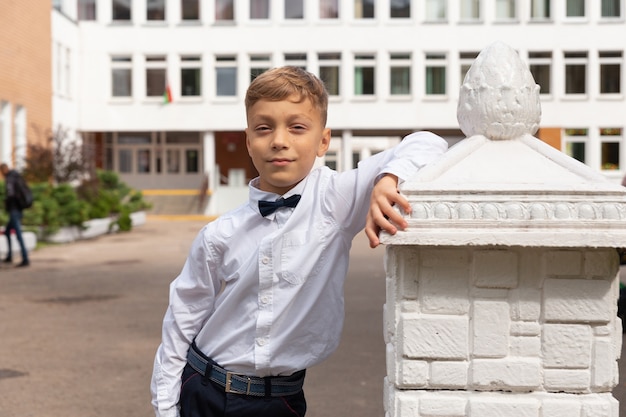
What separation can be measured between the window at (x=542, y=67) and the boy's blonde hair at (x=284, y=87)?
121ft

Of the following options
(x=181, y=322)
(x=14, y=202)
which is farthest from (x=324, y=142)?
(x=14, y=202)

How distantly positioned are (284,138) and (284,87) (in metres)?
0.14

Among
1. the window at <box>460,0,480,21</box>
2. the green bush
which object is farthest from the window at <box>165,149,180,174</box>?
the green bush

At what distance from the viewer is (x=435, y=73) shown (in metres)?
37.9

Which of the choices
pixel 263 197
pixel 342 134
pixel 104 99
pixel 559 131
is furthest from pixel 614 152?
pixel 263 197

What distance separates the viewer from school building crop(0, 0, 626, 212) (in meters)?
37.6

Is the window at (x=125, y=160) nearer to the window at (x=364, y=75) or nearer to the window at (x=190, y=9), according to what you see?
the window at (x=190, y=9)

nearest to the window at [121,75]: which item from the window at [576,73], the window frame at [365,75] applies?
the window frame at [365,75]

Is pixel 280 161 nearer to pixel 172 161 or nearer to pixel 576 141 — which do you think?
pixel 576 141

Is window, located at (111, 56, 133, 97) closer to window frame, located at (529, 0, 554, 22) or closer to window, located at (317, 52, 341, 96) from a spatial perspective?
window, located at (317, 52, 341, 96)

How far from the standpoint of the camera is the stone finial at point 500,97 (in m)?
2.39

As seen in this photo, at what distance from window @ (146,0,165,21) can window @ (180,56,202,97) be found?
2168 mm

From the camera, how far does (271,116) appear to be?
2.54 meters

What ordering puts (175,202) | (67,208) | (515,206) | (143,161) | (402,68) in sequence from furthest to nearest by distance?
(143,161), (402,68), (175,202), (67,208), (515,206)
